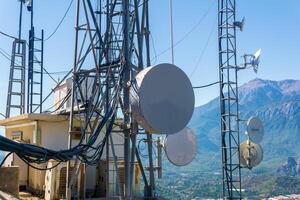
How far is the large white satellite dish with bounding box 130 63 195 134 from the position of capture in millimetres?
9133

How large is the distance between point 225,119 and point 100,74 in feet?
40.0

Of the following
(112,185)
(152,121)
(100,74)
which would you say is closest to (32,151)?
(152,121)

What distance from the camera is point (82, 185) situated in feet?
44.0

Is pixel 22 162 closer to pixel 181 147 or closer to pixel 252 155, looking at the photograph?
pixel 181 147

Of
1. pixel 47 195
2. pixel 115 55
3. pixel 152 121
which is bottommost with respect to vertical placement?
pixel 47 195

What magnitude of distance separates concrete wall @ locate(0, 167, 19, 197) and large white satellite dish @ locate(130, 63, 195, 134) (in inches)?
191

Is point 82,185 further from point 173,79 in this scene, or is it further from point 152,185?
point 173,79

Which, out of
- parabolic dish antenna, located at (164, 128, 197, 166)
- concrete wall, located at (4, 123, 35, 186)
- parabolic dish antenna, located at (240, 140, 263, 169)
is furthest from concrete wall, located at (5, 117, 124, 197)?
parabolic dish antenna, located at (240, 140, 263, 169)

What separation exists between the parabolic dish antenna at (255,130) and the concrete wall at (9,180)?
13.0 meters

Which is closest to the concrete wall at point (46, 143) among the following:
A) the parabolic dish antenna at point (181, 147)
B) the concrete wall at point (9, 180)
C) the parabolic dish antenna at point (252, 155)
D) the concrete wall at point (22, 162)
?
the concrete wall at point (22, 162)

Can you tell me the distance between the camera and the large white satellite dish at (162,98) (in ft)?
30.0

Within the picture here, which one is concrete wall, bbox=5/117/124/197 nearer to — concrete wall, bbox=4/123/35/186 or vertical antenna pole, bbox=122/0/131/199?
concrete wall, bbox=4/123/35/186

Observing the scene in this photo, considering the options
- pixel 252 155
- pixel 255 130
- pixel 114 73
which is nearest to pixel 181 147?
pixel 114 73

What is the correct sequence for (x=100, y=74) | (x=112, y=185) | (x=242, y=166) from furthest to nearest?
(x=242, y=166) < (x=112, y=185) < (x=100, y=74)
